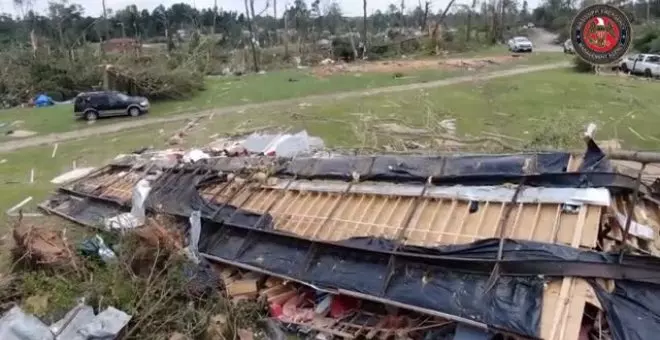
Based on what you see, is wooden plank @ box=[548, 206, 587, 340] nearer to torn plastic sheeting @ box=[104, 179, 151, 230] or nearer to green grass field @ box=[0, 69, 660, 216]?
torn plastic sheeting @ box=[104, 179, 151, 230]

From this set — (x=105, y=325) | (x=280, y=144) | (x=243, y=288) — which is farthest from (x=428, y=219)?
(x=280, y=144)

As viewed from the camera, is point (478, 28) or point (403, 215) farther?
point (478, 28)

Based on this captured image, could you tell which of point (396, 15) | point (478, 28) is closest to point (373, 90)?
point (478, 28)

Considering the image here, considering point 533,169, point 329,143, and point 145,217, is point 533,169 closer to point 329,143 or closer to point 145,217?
point 145,217

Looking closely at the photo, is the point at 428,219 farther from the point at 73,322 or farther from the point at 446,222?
the point at 73,322

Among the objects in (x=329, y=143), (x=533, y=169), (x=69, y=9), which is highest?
(x=69, y=9)

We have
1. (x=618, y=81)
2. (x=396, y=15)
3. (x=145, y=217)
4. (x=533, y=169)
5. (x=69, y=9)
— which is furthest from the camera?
(x=396, y=15)

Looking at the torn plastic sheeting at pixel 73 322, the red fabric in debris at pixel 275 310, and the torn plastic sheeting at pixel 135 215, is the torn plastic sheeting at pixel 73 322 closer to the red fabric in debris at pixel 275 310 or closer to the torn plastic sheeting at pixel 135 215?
the torn plastic sheeting at pixel 135 215
